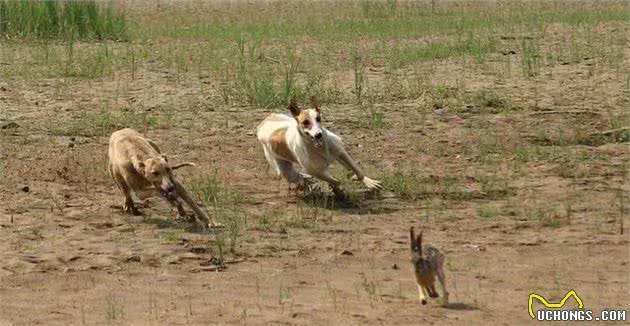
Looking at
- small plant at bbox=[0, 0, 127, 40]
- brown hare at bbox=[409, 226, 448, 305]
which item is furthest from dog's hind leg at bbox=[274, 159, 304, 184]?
small plant at bbox=[0, 0, 127, 40]

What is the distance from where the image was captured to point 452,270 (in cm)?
892

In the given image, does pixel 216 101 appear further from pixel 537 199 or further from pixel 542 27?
pixel 542 27

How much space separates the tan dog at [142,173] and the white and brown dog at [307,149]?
1.05 m

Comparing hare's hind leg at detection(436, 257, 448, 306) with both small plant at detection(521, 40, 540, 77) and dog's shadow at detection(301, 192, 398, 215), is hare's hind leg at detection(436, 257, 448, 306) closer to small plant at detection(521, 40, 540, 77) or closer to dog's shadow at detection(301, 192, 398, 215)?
dog's shadow at detection(301, 192, 398, 215)

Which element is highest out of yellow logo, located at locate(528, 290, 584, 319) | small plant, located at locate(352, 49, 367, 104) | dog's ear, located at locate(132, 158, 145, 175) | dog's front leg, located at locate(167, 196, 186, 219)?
dog's ear, located at locate(132, 158, 145, 175)

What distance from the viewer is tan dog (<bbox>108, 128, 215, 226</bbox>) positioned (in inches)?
398

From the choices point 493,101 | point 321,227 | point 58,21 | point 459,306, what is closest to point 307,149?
point 321,227

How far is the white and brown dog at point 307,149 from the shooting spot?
11016mm

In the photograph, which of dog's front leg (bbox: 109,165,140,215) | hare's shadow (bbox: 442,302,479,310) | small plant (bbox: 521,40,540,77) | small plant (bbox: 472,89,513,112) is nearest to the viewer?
hare's shadow (bbox: 442,302,479,310)

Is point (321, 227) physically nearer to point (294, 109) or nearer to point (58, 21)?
point (294, 109)

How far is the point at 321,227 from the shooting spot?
10234mm

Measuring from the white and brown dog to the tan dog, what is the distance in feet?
3.46

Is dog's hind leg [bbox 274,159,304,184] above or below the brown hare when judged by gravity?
below

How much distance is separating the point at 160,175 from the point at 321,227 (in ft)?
3.85
